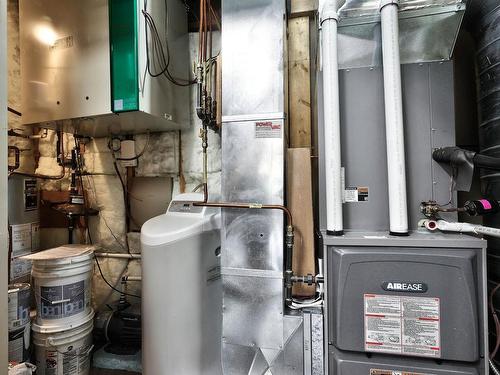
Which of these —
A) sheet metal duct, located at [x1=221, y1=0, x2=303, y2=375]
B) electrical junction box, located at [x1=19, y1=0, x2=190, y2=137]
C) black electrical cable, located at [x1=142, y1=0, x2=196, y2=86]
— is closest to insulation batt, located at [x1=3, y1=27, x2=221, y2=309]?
electrical junction box, located at [x1=19, y1=0, x2=190, y2=137]

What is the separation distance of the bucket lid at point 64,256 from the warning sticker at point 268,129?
1.63 m

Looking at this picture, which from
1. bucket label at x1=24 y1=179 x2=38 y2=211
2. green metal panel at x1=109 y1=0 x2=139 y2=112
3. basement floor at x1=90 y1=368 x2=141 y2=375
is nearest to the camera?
green metal panel at x1=109 y1=0 x2=139 y2=112

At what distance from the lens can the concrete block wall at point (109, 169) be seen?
2.16m

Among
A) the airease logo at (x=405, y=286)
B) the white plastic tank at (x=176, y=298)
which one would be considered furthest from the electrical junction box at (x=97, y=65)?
the airease logo at (x=405, y=286)

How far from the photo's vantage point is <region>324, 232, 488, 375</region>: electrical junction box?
896 millimetres

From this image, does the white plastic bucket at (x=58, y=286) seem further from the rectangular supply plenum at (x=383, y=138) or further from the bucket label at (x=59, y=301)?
the rectangular supply plenum at (x=383, y=138)

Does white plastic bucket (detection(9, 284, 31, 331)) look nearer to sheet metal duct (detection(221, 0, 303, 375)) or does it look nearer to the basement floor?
the basement floor

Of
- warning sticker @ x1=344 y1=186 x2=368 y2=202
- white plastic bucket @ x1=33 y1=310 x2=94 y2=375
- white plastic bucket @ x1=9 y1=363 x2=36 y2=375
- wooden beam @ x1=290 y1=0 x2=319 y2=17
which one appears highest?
wooden beam @ x1=290 y1=0 x2=319 y2=17

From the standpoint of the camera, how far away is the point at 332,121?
3.66 ft

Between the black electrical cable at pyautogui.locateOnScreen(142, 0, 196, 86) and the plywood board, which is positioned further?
the black electrical cable at pyautogui.locateOnScreen(142, 0, 196, 86)

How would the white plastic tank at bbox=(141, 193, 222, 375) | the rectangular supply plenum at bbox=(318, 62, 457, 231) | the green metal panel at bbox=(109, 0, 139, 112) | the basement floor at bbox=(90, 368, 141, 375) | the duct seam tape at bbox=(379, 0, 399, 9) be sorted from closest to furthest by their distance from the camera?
the duct seam tape at bbox=(379, 0, 399, 9)
the rectangular supply plenum at bbox=(318, 62, 457, 231)
the white plastic tank at bbox=(141, 193, 222, 375)
the green metal panel at bbox=(109, 0, 139, 112)
the basement floor at bbox=(90, 368, 141, 375)

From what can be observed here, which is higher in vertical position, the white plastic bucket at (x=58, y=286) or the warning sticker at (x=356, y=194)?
the warning sticker at (x=356, y=194)

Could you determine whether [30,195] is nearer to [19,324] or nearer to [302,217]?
[19,324]

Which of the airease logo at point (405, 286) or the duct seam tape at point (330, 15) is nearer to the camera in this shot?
the airease logo at point (405, 286)
